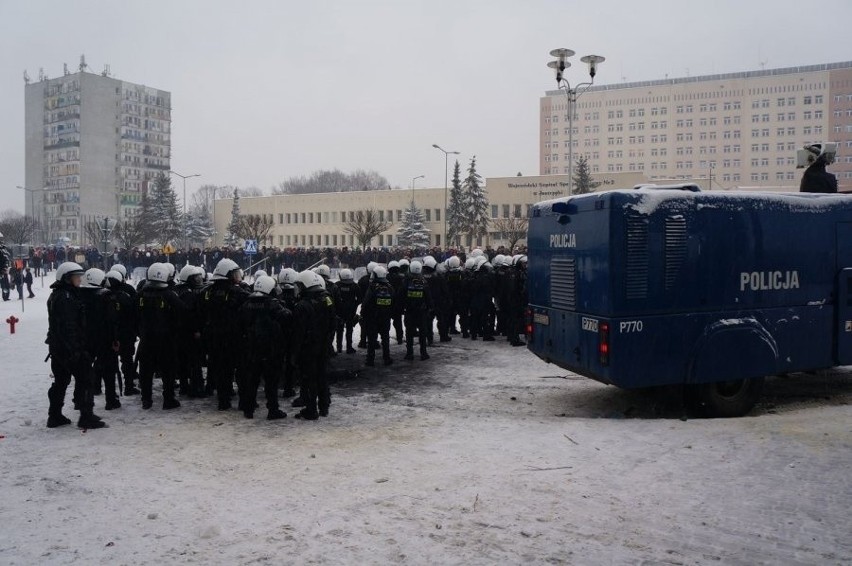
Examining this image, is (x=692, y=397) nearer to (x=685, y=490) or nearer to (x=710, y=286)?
(x=710, y=286)

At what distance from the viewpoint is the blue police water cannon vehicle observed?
29.5 ft

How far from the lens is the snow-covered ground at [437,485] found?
5.51 m

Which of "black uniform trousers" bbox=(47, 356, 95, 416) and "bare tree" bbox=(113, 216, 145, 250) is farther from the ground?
"bare tree" bbox=(113, 216, 145, 250)

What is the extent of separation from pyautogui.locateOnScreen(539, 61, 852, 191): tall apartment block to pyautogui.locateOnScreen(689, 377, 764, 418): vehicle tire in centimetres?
11306

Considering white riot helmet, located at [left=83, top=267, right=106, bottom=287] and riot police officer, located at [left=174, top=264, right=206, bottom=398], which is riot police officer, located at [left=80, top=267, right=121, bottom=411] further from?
riot police officer, located at [left=174, top=264, right=206, bottom=398]

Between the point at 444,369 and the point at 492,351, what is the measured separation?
102 inches

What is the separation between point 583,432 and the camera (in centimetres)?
874

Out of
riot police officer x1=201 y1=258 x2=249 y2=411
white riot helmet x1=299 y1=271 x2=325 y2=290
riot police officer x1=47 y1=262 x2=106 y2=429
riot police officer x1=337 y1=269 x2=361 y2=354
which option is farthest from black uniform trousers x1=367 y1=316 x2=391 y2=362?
riot police officer x1=47 y1=262 x2=106 y2=429

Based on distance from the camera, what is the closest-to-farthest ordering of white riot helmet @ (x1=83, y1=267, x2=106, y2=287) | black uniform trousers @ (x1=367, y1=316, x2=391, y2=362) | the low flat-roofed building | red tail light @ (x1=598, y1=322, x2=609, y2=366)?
1. red tail light @ (x1=598, y1=322, x2=609, y2=366)
2. white riot helmet @ (x1=83, y1=267, x2=106, y2=287)
3. black uniform trousers @ (x1=367, y1=316, x2=391, y2=362)
4. the low flat-roofed building

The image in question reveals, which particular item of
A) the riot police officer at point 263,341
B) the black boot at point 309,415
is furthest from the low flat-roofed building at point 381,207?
the black boot at point 309,415

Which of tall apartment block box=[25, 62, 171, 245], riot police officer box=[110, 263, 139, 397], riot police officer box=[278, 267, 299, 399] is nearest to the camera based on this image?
riot police officer box=[278, 267, 299, 399]

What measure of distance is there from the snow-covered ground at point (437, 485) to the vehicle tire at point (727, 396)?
0.38 meters

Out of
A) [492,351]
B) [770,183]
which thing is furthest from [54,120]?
[492,351]

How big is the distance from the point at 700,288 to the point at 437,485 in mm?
4652
